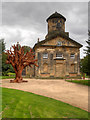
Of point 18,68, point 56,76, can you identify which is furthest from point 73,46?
point 18,68

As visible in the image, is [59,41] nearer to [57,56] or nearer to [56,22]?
[57,56]

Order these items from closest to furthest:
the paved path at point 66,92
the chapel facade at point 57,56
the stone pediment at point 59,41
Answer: the paved path at point 66,92 < the chapel facade at point 57,56 < the stone pediment at point 59,41

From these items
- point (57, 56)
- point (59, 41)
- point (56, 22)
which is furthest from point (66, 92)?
point (56, 22)

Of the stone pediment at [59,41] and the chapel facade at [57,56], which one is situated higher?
the stone pediment at [59,41]

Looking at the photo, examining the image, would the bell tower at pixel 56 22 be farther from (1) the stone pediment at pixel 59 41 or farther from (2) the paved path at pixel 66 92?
(2) the paved path at pixel 66 92

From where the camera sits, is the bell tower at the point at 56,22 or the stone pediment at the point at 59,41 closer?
the stone pediment at the point at 59,41

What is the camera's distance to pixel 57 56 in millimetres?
29547

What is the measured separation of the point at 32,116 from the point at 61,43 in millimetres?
26744

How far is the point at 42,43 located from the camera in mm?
28766

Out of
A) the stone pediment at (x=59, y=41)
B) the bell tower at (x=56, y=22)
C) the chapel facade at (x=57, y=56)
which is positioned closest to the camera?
the chapel facade at (x=57, y=56)

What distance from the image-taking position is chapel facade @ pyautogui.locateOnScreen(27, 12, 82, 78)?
28.6 metres

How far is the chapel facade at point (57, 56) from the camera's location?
28.6 meters

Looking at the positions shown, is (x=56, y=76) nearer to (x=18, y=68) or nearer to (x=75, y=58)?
(x=75, y=58)

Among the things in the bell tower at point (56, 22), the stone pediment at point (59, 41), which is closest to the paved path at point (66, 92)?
the stone pediment at point (59, 41)
